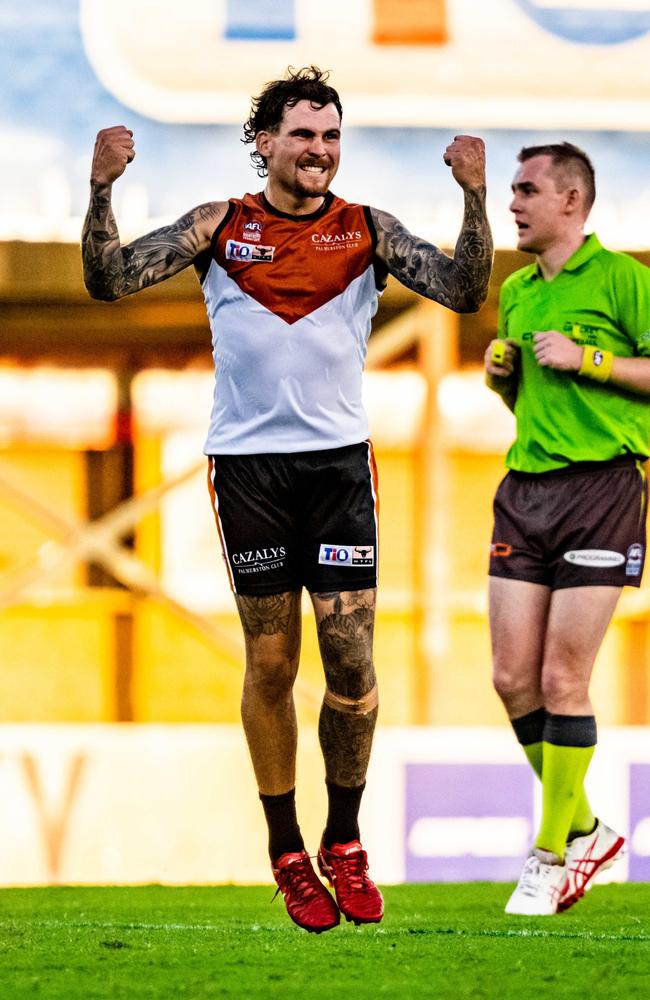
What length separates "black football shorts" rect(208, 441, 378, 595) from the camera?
15.7 feet

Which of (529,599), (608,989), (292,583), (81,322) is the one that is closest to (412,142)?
(81,322)

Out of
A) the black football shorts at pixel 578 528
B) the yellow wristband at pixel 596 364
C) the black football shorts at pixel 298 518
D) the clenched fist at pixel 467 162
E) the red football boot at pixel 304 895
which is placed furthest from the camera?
the black football shorts at pixel 578 528

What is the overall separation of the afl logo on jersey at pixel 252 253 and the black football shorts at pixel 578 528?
48.6 inches

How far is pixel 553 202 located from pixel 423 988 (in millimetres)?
2532

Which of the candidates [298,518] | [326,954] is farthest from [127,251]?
[326,954]

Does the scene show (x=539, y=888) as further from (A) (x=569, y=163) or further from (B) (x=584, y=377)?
(A) (x=569, y=163)

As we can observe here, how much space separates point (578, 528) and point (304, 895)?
1410mm

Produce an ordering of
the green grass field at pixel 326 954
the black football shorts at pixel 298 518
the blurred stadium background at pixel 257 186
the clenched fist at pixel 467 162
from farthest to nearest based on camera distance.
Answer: the blurred stadium background at pixel 257 186, the black football shorts at pixel 298 518, the clenched fist at pixel 467 162, the green grass field at pixel 326 954

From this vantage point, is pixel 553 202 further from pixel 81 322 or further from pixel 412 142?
pixel 81 322

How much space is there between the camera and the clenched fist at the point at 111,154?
181 inches

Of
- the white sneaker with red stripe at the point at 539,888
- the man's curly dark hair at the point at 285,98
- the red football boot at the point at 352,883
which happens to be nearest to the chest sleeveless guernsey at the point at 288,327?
the man's curly dark hair at the point at 285,98

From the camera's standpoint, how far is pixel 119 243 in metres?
4.72

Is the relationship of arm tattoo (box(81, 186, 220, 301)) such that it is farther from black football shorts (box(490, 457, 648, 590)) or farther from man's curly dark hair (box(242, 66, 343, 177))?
black football shorts (box(490, 457, 648, 590))

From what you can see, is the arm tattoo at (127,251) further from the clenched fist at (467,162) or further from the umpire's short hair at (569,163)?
the umpire's short hair at (569,163)
